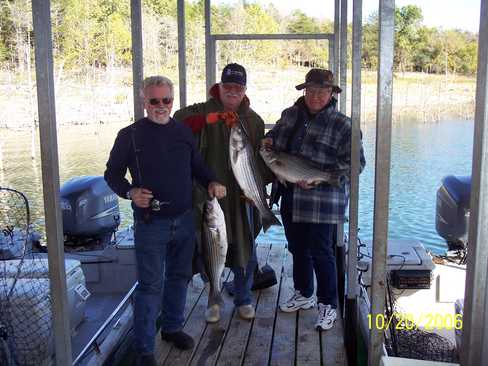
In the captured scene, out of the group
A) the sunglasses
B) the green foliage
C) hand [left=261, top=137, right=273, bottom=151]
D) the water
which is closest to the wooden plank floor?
hand [left=261, top=137, right=273, bottom=151]

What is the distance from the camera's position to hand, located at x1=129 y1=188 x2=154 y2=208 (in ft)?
8.76

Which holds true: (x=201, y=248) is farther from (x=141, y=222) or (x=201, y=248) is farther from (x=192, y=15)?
(x=192, y=15)

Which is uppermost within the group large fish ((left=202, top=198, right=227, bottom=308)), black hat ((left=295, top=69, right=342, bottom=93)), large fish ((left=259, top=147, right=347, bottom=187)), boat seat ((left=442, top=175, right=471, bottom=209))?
black hat ((left=295, top=69, right=342, bottom=93))

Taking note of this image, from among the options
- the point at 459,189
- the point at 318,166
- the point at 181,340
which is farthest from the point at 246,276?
the point at 459,189

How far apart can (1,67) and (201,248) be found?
29.4m

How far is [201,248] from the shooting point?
306 centimetres

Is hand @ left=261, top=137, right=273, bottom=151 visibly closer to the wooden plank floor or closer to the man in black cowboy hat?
the man in black cowboy hat

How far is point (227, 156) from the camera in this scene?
3.26 metres

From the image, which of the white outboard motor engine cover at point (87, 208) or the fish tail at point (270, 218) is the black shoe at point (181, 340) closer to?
the fish tail at point (270, 218)

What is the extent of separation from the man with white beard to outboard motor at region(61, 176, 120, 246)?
Result: 2805mm

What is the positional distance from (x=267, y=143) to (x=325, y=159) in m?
0.36

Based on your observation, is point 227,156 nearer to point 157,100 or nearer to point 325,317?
point 157,100

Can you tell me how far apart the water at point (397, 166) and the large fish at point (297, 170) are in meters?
5.37

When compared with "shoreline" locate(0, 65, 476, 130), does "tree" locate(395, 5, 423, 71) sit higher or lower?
higher
